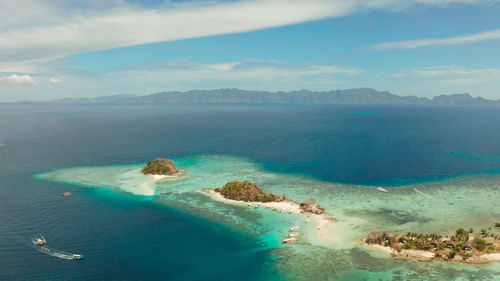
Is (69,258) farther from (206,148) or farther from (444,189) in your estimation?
(206,148)

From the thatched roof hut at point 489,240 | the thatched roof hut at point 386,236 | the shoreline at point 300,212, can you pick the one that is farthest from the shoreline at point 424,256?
the shoreline at point 300,212

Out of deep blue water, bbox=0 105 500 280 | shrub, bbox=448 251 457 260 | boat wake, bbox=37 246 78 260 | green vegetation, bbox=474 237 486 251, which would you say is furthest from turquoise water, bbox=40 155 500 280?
boat wake, bbox=37 246 78 260

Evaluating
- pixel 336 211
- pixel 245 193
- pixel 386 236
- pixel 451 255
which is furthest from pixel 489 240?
pixel 245 193

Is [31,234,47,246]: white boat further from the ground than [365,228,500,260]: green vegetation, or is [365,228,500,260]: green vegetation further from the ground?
[365,228,500,260]: green vegetation

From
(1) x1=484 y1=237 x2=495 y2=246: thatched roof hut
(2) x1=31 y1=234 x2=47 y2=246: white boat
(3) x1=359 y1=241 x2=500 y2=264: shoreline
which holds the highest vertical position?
(1) x1=484 y1=237 x2=495 y2=246: thatched roof hut

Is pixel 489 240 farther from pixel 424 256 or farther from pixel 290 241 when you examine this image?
pixel 290 241

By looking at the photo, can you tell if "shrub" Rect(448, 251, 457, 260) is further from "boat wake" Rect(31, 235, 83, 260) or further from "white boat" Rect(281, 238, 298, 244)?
"boat wake" Rect(31, 235, 83, 260)
